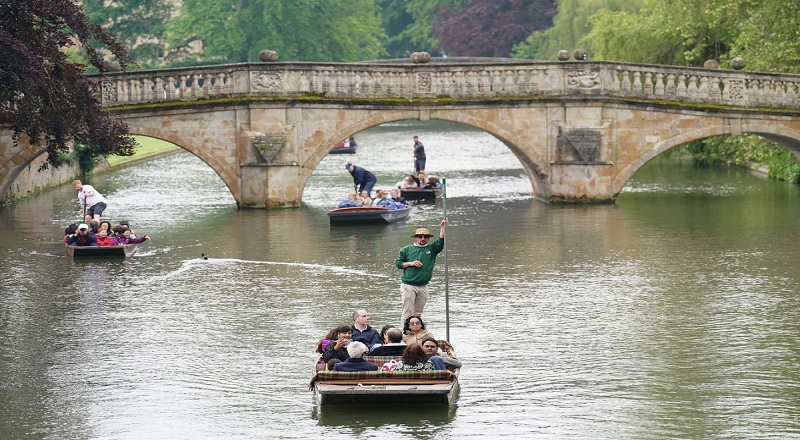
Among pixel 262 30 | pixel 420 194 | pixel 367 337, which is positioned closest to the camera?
pixel 367 337

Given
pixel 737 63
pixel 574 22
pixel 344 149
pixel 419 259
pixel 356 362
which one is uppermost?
pixel 574 22

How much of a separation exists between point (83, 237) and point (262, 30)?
59.2 m

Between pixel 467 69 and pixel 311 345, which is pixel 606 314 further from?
pixel 467 69

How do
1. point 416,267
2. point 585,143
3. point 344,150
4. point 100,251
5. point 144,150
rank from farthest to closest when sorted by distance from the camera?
point 144,150 → point 344,150 → point 585,143 → point 100,251 → point 416,267

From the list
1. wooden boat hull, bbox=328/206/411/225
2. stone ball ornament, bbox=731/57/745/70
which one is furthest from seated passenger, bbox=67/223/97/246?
stone ball ornament, bbox=731/57/745/70

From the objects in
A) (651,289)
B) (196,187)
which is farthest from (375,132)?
(651,289)

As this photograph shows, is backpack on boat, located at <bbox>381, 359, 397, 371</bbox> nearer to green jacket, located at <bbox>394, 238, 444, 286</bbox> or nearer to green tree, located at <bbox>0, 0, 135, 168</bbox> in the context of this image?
green jacket, located at <bbox>394, 238, 444, 286</bbox>

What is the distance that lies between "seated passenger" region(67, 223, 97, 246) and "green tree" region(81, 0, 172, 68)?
172 feet

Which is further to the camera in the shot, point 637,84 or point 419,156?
point 419,156

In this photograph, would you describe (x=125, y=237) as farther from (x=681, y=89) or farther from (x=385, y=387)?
(x=681, y=89)

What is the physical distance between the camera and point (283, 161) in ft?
139

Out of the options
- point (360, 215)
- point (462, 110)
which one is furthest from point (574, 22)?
point (360, 215)

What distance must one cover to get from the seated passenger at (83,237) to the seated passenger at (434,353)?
15.0 meters

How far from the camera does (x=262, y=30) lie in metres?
91.2
